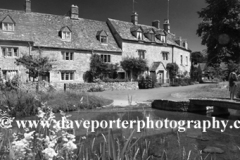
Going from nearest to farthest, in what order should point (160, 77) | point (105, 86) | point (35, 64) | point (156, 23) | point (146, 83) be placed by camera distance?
point (35, 64) < point (105, 86) < point (146, 83) < point (160, 77) < point (156, 23)

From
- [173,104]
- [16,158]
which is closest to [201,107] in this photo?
[173,104]

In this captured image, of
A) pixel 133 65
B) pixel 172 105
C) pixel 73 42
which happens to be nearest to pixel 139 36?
pixel 133 65

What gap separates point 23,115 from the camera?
459 inches

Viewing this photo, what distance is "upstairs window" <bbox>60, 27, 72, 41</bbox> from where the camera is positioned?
28.2m

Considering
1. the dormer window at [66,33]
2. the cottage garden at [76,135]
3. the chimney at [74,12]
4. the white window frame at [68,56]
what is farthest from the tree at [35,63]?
the chimney at [74,12]

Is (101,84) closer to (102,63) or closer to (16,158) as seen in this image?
(102,63)

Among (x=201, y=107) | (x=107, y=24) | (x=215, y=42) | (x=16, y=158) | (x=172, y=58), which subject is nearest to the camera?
(x=16, y=158)

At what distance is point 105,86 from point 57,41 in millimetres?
7886

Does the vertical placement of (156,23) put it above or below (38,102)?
above

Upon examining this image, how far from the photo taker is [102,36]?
103ft

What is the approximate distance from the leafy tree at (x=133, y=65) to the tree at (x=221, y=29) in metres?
8.36

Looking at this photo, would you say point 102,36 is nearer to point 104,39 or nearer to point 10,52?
point 104,39

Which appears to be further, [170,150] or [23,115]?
[23,115]

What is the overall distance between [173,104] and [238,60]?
17644 mm
